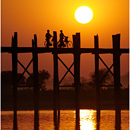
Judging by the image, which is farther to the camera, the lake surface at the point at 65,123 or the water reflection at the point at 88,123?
the lake surface at the point at 65,123

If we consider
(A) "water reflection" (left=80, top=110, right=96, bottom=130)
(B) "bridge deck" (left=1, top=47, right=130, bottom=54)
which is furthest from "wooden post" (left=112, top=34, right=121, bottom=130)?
(A) "water reflection" (left=80, top=110, right=96, bottom=130)

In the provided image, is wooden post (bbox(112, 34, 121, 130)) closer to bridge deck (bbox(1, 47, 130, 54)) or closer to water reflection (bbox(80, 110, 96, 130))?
bridge deck (bbox(1, 47, 130, 54))

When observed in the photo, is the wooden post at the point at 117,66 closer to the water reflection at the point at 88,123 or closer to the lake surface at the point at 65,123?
the lake surface at the point at 65,123

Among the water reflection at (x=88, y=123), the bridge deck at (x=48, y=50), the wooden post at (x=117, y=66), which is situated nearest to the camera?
the water reflection at (x=88, y=123)

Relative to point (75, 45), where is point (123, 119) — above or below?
below

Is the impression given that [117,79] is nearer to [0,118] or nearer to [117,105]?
[117,105]

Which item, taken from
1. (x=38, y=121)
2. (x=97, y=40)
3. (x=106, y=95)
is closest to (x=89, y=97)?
(x=106, y=95)

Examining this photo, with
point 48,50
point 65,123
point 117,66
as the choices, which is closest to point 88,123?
point 65,123

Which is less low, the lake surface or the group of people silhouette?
the group of people silhouette

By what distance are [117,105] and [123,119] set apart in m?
2.07

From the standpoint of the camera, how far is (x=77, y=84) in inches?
1120

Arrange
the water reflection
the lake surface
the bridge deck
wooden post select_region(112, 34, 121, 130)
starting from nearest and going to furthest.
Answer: the water reflection < the lake surface < the bridge deck < wooden post select_region(112, 34, 121, 130)

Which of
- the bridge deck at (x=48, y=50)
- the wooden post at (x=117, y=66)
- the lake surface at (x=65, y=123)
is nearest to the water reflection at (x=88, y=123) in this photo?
the lake surface at (x=65, y=123)

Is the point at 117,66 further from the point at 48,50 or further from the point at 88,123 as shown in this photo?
the point at 88,123
